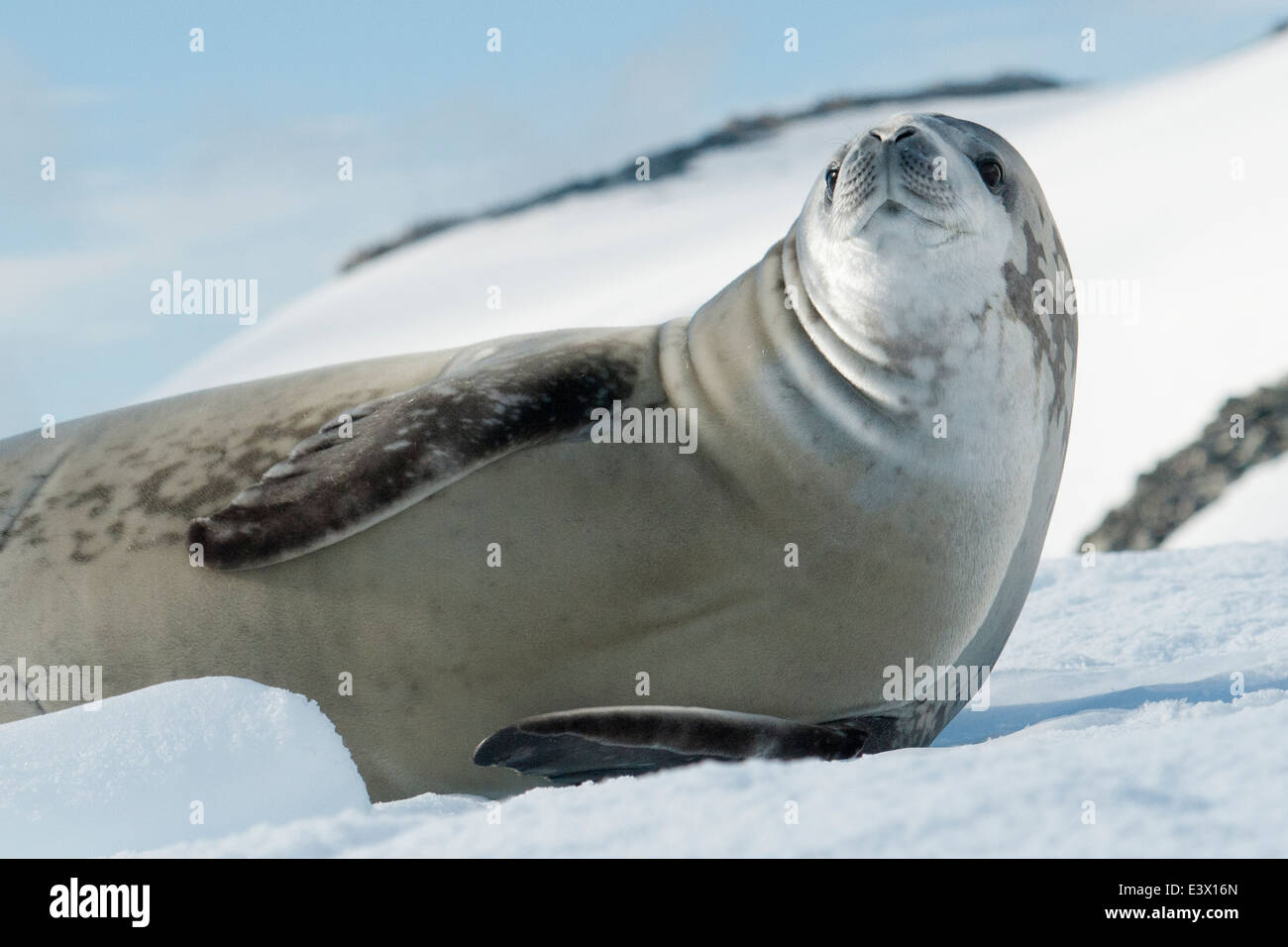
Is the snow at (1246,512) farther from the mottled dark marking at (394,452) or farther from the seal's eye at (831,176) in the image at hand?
the mottled dark marking at (394,452)

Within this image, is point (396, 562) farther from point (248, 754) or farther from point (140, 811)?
point (140, 811)

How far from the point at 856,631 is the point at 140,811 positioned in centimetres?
165

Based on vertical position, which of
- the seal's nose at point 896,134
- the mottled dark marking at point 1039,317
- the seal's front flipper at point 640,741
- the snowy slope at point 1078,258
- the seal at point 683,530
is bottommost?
the seal's front flipper at point 640,741

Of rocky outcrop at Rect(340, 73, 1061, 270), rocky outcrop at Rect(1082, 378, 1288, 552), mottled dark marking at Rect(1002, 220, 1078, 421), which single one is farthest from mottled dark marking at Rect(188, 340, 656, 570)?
rocky outcrop at Rect(340, 73, 1061, 270)

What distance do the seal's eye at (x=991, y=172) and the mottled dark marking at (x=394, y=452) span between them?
106 centimetres

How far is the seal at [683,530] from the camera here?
11.2 ft

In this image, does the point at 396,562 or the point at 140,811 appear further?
the point at 396,562

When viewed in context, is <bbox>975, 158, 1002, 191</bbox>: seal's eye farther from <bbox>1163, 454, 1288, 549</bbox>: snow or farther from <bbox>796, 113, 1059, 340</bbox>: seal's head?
<bbox>1163, 454, 1288, 549</bbox>: snow

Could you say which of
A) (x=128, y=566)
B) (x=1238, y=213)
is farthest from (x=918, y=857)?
(x=1238, y=213)

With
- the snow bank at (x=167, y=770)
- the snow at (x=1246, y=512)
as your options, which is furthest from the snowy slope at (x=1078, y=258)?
the snow bank at (x=167, y=770)

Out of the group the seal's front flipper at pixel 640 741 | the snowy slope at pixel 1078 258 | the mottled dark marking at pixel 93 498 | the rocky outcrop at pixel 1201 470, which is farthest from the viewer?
the snowy slope at pixel 1078 258
